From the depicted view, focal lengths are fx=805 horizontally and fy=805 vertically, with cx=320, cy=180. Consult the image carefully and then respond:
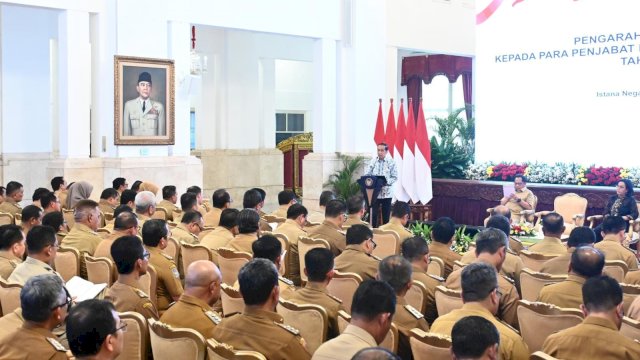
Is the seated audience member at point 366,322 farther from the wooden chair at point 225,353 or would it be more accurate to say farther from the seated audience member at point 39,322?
the seated audience member at point 39,322

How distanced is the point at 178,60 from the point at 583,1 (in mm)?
6703

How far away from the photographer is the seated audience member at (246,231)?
651 cm

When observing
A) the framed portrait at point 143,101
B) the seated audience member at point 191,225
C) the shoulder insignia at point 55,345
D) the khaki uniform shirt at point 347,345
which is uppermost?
the framed portrait at point 143,101

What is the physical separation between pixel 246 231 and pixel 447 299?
240 centimetres

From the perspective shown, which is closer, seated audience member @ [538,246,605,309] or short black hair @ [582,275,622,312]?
short black hair @ [582,275,622,312]

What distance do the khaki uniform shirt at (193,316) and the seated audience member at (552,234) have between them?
11.1 ft

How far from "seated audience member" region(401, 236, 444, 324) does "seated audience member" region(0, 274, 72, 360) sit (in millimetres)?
2320

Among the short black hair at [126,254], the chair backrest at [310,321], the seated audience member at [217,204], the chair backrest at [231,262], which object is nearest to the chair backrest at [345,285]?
the chair backrest at [310,321]

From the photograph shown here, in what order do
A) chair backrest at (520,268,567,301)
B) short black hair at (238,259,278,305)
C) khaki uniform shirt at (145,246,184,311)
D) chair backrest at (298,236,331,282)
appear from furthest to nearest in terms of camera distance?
chair backrest at (298,236,331,282) → khaki uniform shirt at (145,246,184,311) → chair backrest at (520,268,567,301) → short black hair at (238,259,278,305)

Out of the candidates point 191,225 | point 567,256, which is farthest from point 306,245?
point 567,256

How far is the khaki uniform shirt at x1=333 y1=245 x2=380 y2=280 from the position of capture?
568 centimetres

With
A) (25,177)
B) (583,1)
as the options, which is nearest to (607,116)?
(583,1)

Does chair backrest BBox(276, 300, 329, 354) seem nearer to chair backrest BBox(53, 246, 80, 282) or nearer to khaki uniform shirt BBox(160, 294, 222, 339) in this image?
khaki uniform shirt BBox(160, 294, 222, 339)

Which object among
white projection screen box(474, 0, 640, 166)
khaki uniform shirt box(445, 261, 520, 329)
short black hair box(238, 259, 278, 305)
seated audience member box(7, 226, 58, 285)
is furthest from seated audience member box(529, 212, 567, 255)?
white projection screen box(474, 0, 640, 166)
